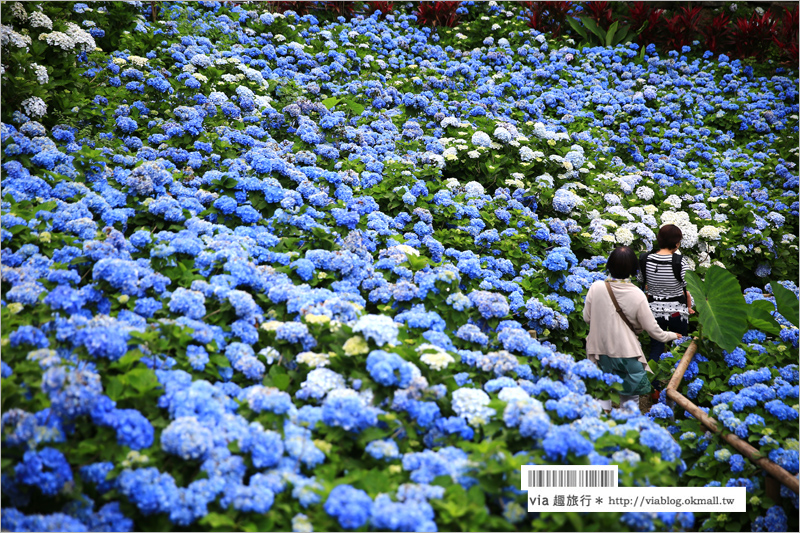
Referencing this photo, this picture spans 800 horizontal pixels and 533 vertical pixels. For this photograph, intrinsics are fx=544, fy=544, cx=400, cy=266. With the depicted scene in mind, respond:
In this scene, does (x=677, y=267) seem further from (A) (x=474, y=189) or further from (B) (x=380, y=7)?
(B) (x=380, y=7)

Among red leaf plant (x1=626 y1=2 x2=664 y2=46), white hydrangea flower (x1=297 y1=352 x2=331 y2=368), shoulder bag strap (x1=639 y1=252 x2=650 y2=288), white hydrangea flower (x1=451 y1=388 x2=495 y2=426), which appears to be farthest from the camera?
red leaf plant (x1=626 y1=2 x2=664 y2=46)

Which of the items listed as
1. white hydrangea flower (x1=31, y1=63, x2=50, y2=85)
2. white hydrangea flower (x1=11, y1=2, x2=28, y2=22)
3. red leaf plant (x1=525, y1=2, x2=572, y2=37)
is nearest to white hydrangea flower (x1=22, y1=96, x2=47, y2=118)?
white hydrangea flower (x1=31, y1=63, x2=50, y2=85)

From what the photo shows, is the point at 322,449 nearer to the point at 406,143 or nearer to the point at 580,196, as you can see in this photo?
the point at 406,143

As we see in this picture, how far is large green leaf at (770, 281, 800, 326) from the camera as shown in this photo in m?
4.44

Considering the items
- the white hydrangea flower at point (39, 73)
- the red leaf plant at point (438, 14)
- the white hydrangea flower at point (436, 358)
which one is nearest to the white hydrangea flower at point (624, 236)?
the white hydrangea flower at point (436, 358)

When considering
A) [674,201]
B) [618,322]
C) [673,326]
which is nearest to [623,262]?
[618,322]

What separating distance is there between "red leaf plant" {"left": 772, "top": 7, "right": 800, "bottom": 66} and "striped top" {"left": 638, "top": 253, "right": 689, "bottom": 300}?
7503mm

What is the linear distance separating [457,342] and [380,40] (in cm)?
689

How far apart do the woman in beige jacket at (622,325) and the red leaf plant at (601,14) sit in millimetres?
8279

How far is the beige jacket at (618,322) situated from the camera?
422cm

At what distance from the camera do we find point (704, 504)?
112 inches

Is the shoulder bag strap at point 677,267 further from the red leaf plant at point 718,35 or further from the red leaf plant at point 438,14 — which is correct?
the red leaf plant at point 718,35

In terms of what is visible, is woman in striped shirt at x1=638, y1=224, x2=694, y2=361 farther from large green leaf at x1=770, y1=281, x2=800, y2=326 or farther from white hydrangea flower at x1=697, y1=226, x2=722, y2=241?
white hydrangea flower at x1=697, y1=226, x2=722, y2=241

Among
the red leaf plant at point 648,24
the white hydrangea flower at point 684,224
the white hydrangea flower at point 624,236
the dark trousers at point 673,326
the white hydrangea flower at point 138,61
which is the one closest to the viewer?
the dark trousers at point 673,326
